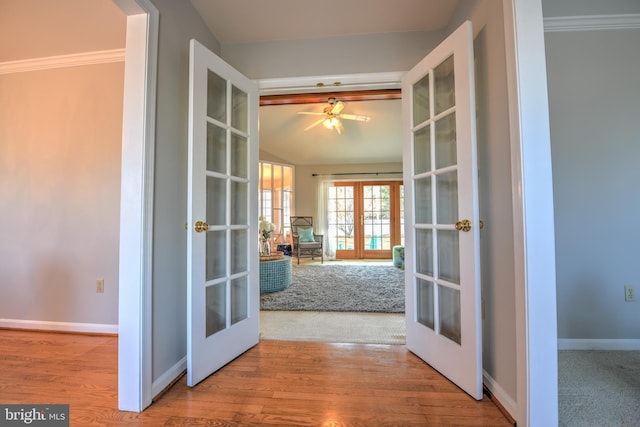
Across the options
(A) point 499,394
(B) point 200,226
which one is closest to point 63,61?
(B) point 200,226

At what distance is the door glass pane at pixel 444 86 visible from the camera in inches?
61.2

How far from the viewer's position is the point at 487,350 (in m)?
1.43

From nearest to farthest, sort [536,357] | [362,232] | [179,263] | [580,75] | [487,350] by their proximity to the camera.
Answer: [536,357] → [487,350] → [179,263] → [580,75] → [362,232]

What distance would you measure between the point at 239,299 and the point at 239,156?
3.38ft

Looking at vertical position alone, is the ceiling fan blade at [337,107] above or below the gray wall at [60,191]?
above

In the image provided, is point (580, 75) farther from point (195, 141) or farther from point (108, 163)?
point (108, 163)

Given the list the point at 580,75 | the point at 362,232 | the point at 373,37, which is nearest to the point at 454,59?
the point at 373,37

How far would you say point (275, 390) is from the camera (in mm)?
1442

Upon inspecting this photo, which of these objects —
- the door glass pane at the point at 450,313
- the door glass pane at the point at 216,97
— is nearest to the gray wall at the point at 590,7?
the door glass pane at the point at 450,313

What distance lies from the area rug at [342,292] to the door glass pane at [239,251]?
115cm

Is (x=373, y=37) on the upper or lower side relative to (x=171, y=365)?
upper

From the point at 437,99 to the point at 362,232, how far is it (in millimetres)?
5051

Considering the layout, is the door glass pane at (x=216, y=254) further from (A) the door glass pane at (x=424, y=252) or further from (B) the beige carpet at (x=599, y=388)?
(B) the beige carpet at (x=599, y=388)

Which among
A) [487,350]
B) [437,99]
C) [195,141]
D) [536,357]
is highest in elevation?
[437,99]
